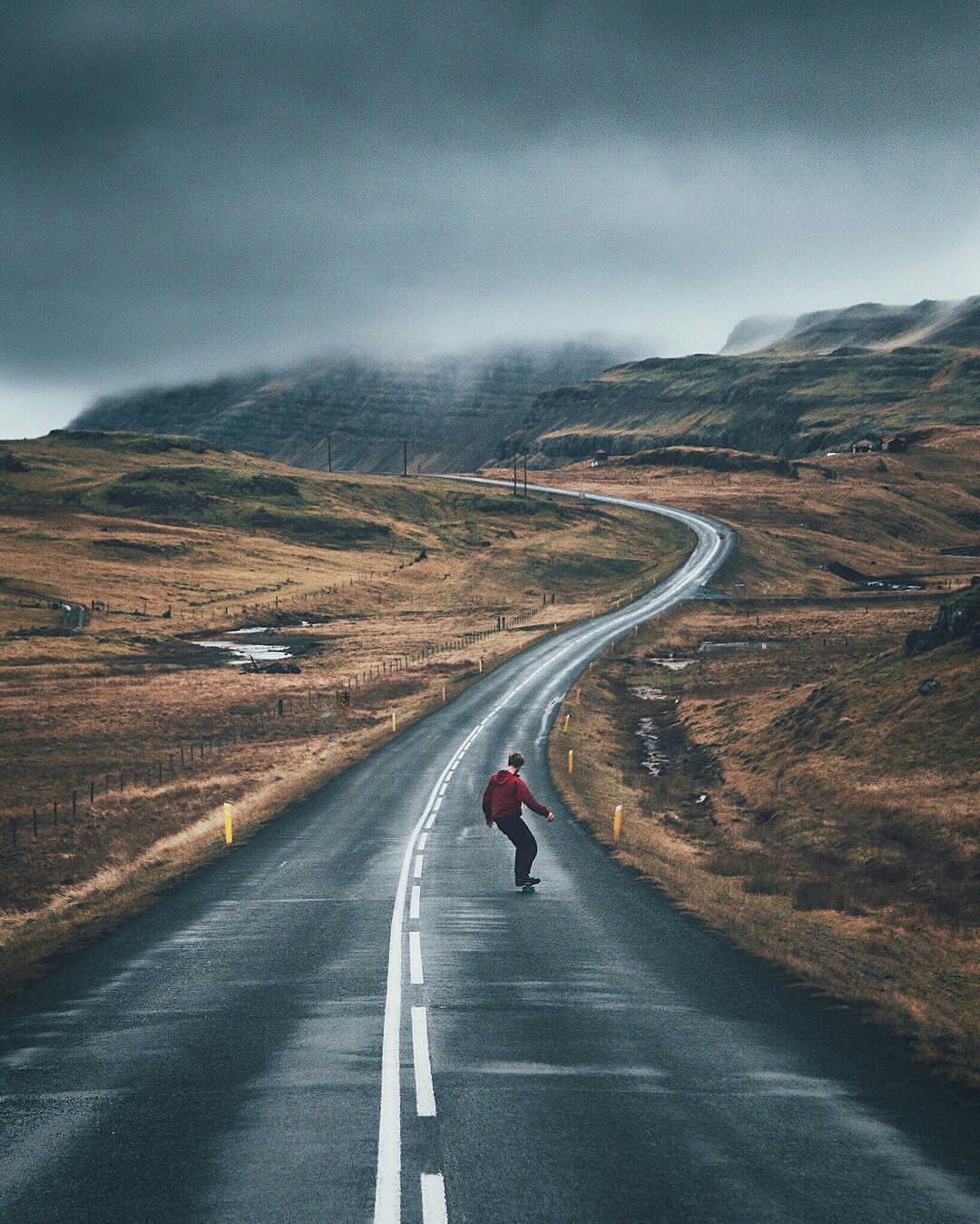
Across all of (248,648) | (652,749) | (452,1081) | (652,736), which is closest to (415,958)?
(452,1081)

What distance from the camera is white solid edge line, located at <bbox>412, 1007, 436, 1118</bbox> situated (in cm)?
826

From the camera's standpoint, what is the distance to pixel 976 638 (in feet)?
110

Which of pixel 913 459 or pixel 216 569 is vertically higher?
pixel 913 459

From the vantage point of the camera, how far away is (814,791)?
98.9 ft

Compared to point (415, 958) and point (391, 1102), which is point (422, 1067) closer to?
point (391, 1102)

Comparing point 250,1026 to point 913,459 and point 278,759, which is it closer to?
point 278,759

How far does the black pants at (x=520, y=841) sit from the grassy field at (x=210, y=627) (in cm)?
632

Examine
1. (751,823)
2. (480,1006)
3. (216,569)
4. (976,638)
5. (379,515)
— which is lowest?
(751,823)

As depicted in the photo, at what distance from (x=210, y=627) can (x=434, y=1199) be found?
8449cm

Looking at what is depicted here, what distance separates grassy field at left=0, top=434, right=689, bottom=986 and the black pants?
20.7 feet

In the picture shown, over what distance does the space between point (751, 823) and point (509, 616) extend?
67.8 meters

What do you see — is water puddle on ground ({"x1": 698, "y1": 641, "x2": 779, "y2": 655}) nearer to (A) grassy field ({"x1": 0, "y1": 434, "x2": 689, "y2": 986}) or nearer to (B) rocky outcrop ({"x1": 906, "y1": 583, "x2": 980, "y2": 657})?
(A) grassy field ({"x1": 0, "y1": 434, "x2": 689, "y2": 986})

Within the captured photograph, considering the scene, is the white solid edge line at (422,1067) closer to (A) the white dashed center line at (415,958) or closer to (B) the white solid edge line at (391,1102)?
(B) the white solid edge line at (391,1102)

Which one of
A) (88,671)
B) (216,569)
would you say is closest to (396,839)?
(88,671)
